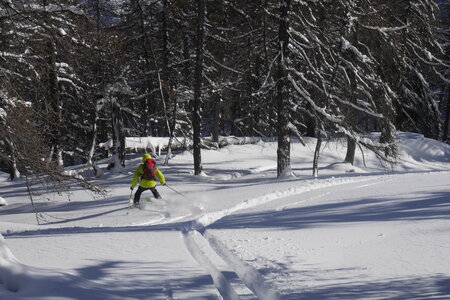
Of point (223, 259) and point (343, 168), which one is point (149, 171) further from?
point (343, 168)

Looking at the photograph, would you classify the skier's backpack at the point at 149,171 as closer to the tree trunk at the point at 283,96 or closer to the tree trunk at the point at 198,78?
the tree trunk at the point at 198,78

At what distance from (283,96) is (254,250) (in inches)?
402

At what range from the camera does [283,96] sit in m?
15.5

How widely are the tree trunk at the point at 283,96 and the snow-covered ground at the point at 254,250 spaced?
379 cm

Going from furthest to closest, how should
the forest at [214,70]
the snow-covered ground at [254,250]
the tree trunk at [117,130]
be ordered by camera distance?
1. the tree trunk at [117,130]
2. the forest at [214,70]
3. the snow-covered ground at [254,250]

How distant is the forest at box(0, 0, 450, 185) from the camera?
624cm

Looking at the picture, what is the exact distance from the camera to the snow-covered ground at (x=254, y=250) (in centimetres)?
426

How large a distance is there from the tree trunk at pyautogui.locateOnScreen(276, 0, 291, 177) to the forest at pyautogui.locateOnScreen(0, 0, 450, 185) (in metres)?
0.04

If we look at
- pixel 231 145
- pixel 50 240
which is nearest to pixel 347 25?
pixel 231 145

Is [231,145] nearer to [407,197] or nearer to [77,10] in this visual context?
[407,197]

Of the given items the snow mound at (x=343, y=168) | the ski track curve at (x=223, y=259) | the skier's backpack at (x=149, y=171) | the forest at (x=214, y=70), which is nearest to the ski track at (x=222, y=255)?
the ski track curve at (x=223, y=259)

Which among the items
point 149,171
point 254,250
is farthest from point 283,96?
point 254,250

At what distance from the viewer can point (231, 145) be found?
23953 millimetres

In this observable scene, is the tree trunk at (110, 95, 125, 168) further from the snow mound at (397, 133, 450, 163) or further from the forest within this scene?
the snow mound at (397, 133, 450, 163)
